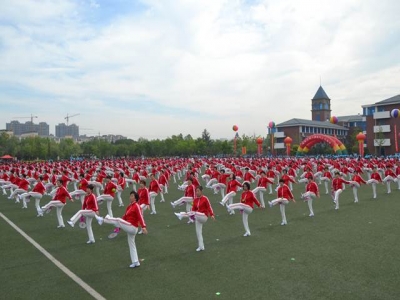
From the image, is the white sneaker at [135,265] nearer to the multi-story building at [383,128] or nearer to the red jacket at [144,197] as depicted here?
the red jacket at [144,197]

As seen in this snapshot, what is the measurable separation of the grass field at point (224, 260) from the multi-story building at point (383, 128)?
59.0 metres

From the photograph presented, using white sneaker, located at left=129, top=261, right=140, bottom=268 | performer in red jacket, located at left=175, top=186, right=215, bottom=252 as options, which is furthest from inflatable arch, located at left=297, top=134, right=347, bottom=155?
white sneaker, located at left=129, top=261, right=140, bottom=268

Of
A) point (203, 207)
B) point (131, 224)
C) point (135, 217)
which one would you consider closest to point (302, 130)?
point (203, 207)

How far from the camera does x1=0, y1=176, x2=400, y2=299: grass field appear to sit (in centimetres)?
690

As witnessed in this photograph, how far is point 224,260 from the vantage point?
870cm

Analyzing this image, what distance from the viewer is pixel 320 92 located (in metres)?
107

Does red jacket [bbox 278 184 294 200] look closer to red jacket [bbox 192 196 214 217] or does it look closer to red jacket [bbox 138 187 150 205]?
red jacket [bbox 192 196 214 217]

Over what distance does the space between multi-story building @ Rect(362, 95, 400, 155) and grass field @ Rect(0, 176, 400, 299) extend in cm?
5901

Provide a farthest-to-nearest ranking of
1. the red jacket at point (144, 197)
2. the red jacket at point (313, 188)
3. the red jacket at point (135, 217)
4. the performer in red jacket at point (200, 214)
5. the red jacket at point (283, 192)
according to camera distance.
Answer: the red jacket at point (313, 188), the red jacket at point (283, 192), the red jacket at point (144, 197), the performer in red jacket at point (200, 214), the red jacket at point (135, 217)

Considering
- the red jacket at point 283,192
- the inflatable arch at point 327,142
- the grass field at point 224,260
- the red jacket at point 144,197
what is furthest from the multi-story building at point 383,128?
the red jacket at point 144,197

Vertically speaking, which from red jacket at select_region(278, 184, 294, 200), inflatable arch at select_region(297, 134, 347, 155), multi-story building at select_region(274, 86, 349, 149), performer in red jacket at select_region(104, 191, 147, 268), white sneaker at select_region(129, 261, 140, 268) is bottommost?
white sneaker at select_region(129, 261, 140, 268)

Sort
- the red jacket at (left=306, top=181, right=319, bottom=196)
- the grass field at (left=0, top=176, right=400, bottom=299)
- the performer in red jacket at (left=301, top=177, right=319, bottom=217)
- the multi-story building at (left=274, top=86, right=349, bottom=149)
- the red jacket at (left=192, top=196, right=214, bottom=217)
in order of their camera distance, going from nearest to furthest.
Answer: the grass field at (left=0, top=176, right=400, bottom=299) → the red jacket at (left=192, top=196, right=214, bottom=217) → the performer in red jacket at (left=301, top=177, right=319, bottom=217) → the red jacket at (left=306, top=181, right=319, bottom=196) → the multi-story building at (left=274, top=86, right=349, bottom=149)

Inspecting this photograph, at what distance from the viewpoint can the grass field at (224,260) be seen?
6.90 m

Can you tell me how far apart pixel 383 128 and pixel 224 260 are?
67.9 meters
